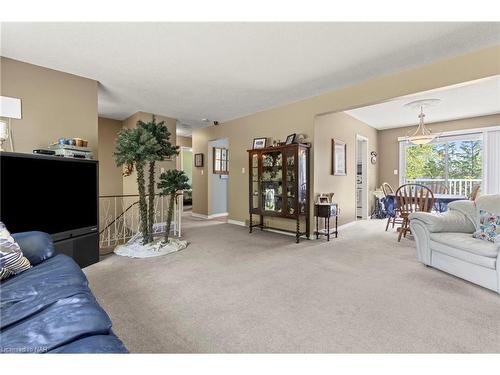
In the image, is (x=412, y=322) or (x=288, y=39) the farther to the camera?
(x=288, y=39)

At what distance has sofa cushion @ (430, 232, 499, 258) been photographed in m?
2.26

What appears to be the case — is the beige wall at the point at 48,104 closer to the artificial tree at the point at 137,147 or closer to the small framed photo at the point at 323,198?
the artificial tree at the point at 137,147

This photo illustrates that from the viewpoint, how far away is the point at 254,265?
298 cm

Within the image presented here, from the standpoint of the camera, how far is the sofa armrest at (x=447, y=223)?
283cm

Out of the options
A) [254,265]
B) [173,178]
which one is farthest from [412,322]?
[173,178]

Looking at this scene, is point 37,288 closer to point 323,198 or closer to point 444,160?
point 323,198

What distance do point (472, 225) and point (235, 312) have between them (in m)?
2.92

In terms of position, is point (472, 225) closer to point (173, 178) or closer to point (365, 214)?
point (365, 214)

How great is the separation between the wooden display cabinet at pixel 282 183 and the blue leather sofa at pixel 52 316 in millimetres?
3174

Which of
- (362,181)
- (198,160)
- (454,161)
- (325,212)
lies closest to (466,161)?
(454,161)

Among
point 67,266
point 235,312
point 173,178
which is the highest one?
point 173,178

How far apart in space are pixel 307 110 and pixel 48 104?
3754mm

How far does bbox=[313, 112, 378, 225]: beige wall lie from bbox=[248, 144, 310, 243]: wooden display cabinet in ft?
0.98

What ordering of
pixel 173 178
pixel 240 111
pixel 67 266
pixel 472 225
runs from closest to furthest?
pixel 67 266 → pixel 472 225 → pixel 173 178 → pixel 240 111
